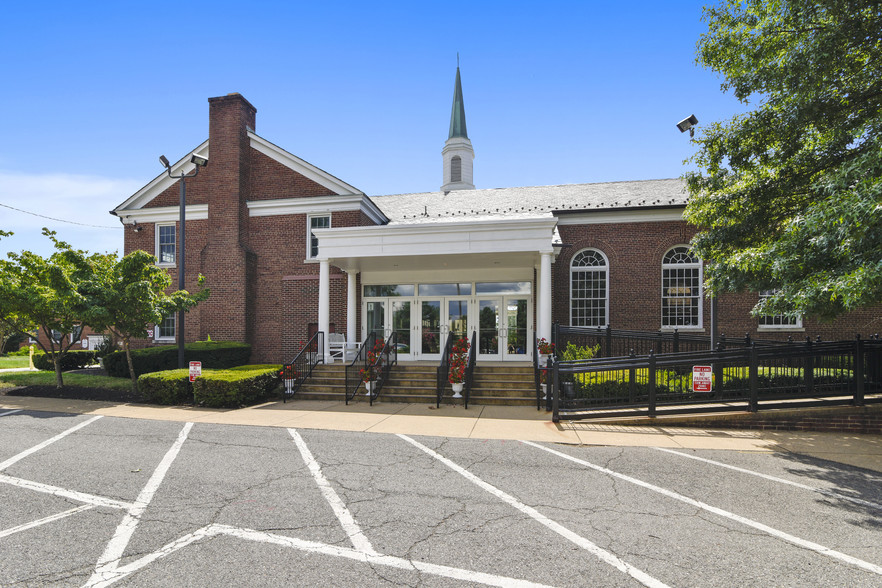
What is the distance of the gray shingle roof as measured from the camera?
55.3ft

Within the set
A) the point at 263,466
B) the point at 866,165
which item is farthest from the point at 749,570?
the point at 866,165

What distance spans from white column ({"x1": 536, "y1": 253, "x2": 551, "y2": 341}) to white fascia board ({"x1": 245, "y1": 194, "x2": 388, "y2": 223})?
7.50 meters

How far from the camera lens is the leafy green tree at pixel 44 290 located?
37.4 feet

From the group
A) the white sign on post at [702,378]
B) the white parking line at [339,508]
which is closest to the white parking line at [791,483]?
the white sign on post at [702,378]

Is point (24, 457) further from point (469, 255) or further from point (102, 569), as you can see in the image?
point (469, 255)

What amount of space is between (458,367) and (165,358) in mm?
9443

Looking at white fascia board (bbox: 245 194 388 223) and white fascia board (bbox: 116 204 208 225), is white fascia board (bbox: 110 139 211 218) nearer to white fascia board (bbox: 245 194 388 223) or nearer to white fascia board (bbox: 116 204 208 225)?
white fascia board (bbox: 116 204 208 225)

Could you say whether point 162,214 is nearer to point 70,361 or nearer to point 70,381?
point 70,361

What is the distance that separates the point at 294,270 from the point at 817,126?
49.2 ft

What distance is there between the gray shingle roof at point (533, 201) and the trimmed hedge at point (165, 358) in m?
7.72

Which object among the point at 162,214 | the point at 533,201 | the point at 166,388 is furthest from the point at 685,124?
the point at 162,214

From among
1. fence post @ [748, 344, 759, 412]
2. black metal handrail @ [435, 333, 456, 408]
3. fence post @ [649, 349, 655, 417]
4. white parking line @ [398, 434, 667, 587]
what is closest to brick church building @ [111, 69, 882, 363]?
black metal handrail @ [435, 333, 456, 408]

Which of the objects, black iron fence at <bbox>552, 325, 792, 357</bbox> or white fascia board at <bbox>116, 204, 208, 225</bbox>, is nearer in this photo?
black iron fence at <bbox>552, 325, 792, 357</bbox>

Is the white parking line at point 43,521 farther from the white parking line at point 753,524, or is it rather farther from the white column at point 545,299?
the white column at point 545,299
